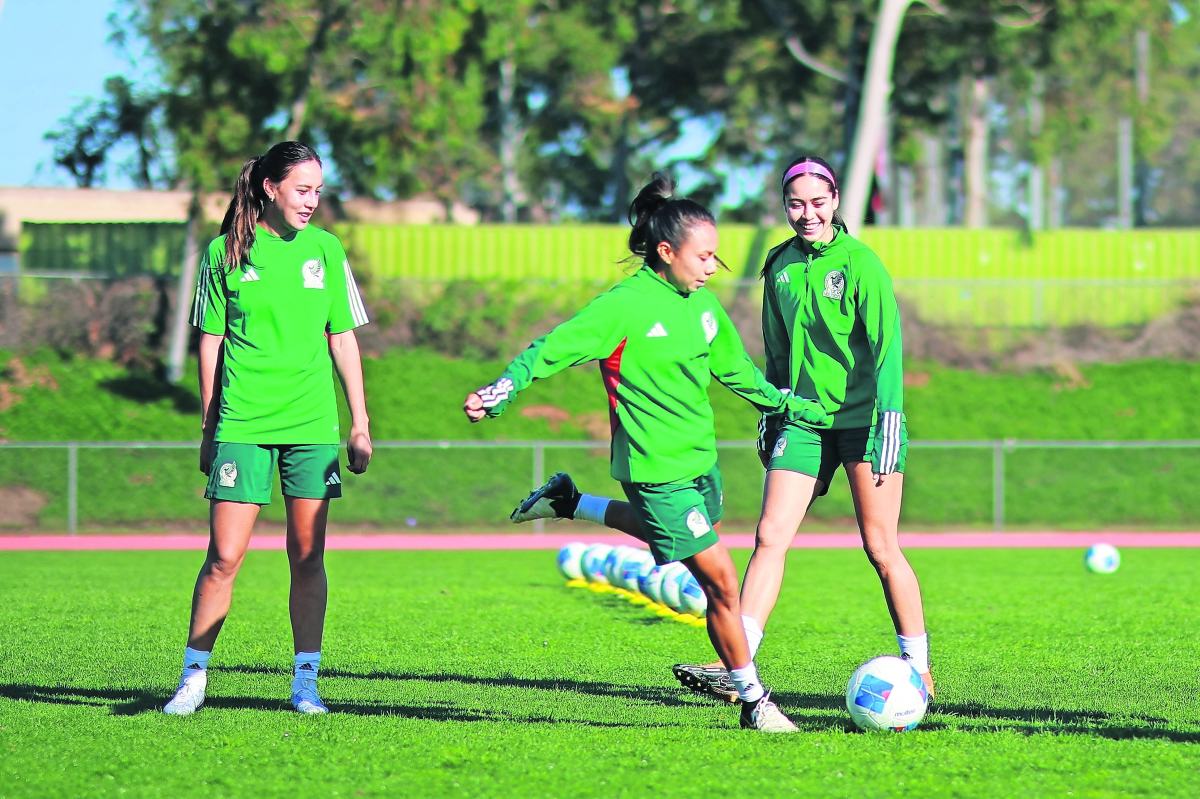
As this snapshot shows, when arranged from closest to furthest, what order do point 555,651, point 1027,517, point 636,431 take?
point 636,431, point 555,651, point 1027,517

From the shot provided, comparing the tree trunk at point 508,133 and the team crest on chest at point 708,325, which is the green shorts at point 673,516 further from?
the tree trunk at point 508,133

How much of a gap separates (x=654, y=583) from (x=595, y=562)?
1838mm

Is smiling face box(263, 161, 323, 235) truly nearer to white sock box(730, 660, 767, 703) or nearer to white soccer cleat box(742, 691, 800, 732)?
white sock box(730, 660, 767, 703)

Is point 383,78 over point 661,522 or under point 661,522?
over

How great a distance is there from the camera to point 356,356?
577 centimetres

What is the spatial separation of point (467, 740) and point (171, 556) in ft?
39.9

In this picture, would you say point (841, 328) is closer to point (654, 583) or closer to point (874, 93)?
point (654, 583)

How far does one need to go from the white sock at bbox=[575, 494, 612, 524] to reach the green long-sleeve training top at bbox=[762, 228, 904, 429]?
0.96 metres

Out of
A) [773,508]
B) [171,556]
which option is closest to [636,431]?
[773,508]

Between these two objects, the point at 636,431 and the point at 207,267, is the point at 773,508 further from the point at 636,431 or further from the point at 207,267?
the point at 207,267

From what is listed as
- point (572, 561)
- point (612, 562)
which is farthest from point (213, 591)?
point (572, 561)

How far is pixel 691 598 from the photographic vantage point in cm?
899

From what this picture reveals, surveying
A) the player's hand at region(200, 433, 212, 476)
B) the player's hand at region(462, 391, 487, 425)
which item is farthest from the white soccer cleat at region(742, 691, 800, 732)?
the player's hand at region(200, 433, 212, 476)

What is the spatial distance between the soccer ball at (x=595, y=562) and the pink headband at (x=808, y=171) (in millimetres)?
5836
